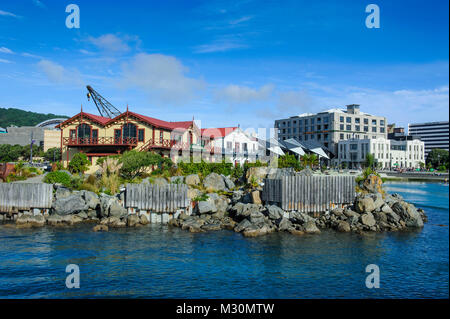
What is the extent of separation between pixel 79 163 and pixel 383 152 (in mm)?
103260

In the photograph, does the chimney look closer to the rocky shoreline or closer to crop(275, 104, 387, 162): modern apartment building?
crop(275, 104, 387, 162): modern apartment building

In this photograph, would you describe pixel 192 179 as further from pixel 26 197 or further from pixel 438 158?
pixel 438 158

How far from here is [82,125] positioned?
45.5 m

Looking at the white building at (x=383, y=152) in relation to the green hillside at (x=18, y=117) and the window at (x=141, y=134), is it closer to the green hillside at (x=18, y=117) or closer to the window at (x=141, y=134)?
the window at (x=141, y=134)

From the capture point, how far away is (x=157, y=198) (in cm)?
2897

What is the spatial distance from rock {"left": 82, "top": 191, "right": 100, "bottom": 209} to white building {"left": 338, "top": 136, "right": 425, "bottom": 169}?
94981mm

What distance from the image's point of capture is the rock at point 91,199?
2995 cm

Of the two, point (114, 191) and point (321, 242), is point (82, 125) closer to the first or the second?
point (114, 191)

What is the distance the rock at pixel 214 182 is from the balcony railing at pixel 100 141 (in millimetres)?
13479

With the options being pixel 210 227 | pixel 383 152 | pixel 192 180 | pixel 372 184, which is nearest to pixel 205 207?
pixel 210 227

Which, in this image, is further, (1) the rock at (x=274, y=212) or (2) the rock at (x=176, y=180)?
(2) the rock at (x=176, y=180)

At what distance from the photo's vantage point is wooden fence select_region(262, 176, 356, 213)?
28.7 metres

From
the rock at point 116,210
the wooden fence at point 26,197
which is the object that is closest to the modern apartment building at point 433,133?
the rock at point 116,210

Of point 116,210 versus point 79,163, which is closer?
point 116,210
